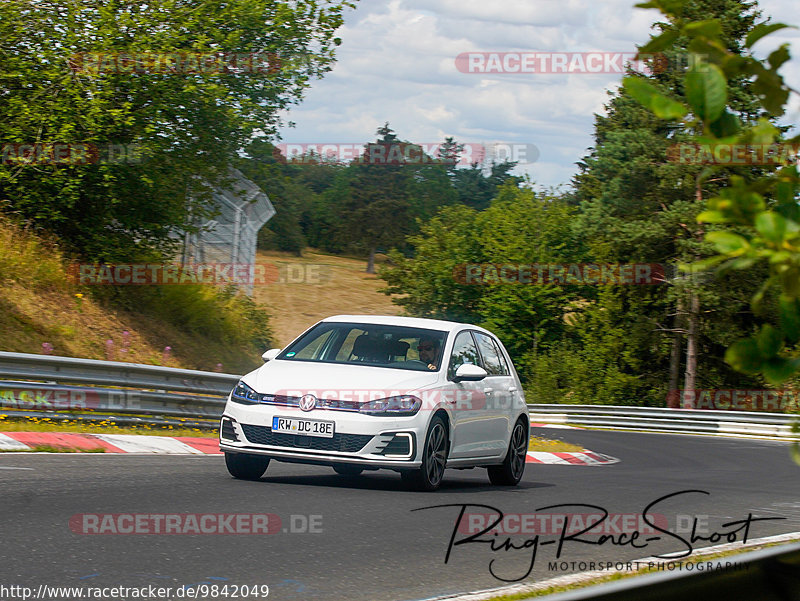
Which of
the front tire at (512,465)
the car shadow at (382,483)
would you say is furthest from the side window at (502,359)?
the car shadow at (382,483)

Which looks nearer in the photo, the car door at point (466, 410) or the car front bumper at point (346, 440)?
the car front bumper at point (346, 440)

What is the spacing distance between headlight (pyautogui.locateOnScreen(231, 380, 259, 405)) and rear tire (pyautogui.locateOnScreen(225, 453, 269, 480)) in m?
0.54

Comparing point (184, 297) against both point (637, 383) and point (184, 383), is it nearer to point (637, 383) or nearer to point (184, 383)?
point (184, 383)

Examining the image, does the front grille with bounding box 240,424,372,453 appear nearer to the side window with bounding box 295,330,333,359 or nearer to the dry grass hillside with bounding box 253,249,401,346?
the side window with bounding box 295,330,333,359

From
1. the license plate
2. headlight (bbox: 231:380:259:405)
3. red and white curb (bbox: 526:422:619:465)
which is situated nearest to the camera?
the license plate

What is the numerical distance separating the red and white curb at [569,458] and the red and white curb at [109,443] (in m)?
5.80

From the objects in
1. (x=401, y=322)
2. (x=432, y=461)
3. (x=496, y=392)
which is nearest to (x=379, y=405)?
(x=432, y=461)

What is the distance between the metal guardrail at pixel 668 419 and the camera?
35375 mm

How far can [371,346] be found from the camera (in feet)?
35.5

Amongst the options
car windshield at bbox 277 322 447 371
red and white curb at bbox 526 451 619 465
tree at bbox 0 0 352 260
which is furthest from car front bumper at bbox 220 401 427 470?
tree at bbox 0 0 352 260

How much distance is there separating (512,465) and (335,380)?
2860 millimetres

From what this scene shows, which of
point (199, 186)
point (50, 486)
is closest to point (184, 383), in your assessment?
point (50, 486)

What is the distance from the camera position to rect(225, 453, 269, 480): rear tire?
33.2 ft

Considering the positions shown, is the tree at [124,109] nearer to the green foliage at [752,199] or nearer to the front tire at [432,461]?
the front tire at [432,461]
